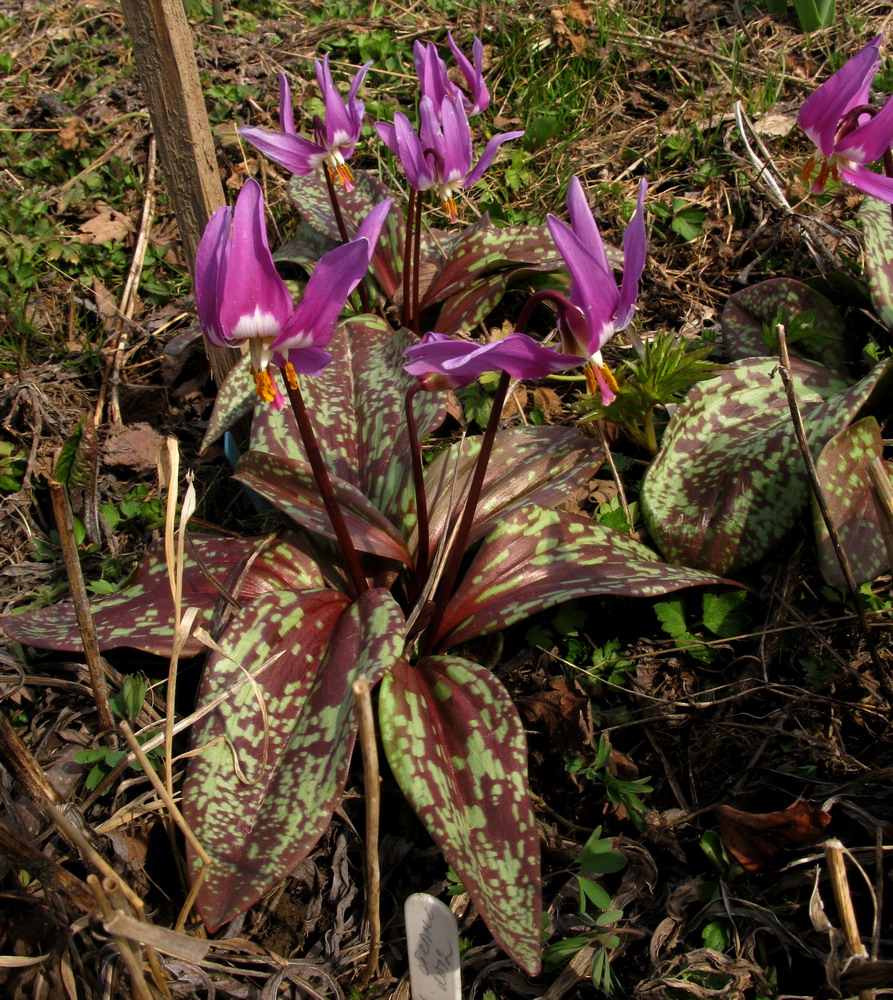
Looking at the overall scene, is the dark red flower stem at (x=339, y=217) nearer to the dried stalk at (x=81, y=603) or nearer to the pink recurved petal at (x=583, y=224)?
A: the pink recurved petal at (x=583, y=224)

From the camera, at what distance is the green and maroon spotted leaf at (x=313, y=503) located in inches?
67.4

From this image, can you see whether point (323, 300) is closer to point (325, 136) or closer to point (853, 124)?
point (325, 136)

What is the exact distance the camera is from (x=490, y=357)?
47.3 inches

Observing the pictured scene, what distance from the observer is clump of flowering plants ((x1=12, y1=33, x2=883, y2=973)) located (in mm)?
1262

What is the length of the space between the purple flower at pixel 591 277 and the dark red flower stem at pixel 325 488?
461 mm

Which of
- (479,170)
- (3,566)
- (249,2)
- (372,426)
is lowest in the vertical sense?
(3,566)

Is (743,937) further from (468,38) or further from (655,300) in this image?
(468,38)

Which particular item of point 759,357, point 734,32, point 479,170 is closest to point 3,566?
point 479,170

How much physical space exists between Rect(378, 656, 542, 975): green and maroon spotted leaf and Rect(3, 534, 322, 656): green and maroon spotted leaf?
0.40 m

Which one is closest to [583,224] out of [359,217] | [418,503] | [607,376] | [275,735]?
[607,376]

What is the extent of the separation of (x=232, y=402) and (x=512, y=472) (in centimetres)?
78

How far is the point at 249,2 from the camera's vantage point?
397 centimetres

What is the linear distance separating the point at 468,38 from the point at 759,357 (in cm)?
235

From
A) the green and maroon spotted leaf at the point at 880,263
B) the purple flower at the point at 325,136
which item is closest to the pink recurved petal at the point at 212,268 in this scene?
the purple flower at the point at 325,136
